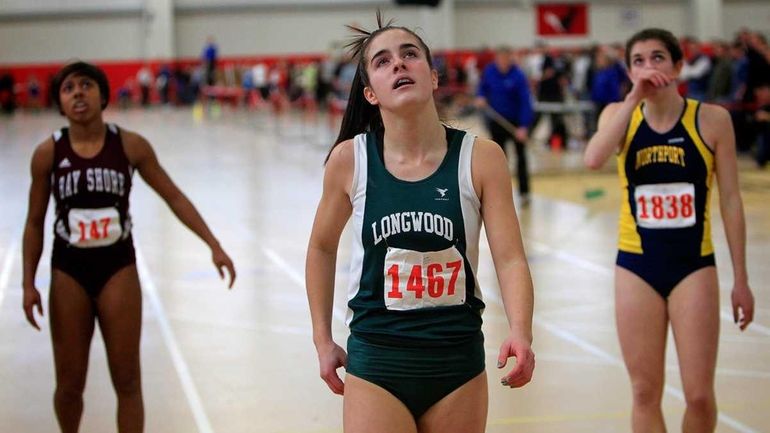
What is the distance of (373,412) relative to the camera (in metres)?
3.28

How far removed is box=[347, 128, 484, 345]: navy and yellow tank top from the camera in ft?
10.8

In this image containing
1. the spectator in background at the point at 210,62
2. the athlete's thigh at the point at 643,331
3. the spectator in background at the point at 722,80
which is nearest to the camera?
the athlete's thigh at the point at 643,331

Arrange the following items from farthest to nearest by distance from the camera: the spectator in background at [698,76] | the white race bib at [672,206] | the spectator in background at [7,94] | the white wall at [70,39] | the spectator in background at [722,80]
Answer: the white wall at [70,39], the spectator in background at [7,94], the spectator in background at [698,76], the spectator in background at [722,80], the white race bib at [672,206]

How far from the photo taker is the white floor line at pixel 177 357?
6.45 meters

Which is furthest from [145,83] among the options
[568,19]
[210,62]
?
[568,19]

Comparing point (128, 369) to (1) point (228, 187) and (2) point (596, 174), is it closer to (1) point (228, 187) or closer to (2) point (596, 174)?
(1) point (228, 187)

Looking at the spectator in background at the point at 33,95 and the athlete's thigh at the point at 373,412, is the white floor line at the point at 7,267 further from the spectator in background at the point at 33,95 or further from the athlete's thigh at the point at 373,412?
the spectator in background at the point at 33,95

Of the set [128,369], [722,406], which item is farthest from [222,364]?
[722,406]

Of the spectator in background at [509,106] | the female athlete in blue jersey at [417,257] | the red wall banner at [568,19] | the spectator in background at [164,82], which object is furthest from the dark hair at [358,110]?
the spectator in background at [164,82]

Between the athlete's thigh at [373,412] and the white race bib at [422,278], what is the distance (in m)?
0.25

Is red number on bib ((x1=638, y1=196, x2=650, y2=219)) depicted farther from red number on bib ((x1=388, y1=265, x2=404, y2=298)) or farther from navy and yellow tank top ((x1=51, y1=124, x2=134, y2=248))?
navy and yellow tank top ((x1=51, y1=124, x2=134, y2=248))

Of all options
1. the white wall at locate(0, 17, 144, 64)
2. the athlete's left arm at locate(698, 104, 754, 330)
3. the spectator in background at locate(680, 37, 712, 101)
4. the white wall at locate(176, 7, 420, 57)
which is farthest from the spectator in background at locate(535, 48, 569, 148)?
the white wall at locate(0, 17, 144, 64)

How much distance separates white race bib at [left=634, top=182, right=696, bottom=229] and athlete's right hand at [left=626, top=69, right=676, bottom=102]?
383 mm

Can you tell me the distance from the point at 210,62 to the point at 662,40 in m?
38.9
